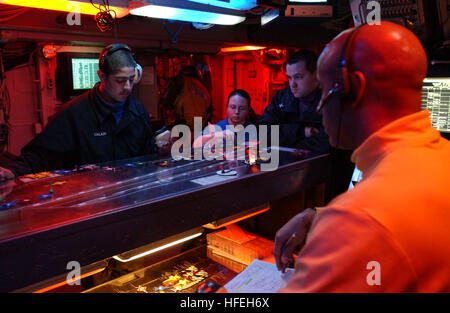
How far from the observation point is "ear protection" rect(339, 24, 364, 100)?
3.14 ft

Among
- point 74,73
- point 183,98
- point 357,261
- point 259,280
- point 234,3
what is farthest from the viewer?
point 183,98

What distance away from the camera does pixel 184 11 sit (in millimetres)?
2281

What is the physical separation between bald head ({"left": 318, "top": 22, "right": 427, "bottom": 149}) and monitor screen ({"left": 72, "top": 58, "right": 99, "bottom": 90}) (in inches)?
166

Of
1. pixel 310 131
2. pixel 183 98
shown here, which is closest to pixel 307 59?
pixel 310 131

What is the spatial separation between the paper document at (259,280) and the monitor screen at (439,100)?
7.98ft

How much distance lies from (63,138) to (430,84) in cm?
309

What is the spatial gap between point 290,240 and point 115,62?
1.77 m

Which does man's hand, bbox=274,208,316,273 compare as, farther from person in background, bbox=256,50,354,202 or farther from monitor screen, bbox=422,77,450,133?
monitor screen, bbox=422,77,450,133

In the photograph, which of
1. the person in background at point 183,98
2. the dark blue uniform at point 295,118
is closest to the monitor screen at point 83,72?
the person in background at point 183,98

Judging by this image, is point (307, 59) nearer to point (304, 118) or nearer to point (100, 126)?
point (304, 118)

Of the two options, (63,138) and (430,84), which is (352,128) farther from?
(430,84)

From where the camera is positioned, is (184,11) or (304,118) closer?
(184,11)
